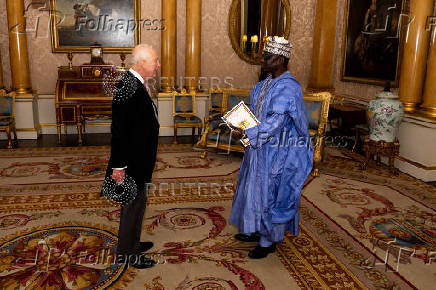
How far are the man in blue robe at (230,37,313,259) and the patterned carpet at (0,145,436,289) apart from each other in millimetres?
372

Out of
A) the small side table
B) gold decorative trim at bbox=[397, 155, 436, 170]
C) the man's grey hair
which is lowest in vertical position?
gold decorative trim at bbox=[397, 155, 436, 170]

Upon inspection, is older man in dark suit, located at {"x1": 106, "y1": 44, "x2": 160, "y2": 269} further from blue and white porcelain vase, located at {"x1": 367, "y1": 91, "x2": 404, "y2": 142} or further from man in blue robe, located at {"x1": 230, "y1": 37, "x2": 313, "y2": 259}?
blue and white porcelain vase, located at {"x1": 367, "y1": 91, "x2": 404, "y2": 142}

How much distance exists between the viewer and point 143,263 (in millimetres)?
2801

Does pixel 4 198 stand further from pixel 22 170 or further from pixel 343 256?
pixel 343 256

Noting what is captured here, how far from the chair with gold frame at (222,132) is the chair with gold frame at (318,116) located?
1.05 metres

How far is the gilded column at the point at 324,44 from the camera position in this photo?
788 centimetres

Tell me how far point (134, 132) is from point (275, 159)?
3.49ft

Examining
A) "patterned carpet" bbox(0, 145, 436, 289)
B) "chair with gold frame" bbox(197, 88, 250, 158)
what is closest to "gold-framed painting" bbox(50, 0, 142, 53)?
"chair with gold frame" bbox(197, 88, 250, 158)

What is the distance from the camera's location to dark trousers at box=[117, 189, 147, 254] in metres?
2.65

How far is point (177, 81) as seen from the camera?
7.97 m

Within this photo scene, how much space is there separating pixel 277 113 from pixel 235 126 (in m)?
0.32

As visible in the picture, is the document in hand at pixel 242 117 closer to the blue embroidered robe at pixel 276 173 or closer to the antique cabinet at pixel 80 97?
the blue embroidered robe at pixel 276 173

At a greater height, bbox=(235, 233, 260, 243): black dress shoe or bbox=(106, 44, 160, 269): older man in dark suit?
bbox=(106, 44, 160, 269): older man in dark suit

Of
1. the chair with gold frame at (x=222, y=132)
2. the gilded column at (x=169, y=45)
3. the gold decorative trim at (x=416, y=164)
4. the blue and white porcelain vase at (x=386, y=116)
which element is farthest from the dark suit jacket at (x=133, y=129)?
Answer: the gilded column at (x=169, y=45)
